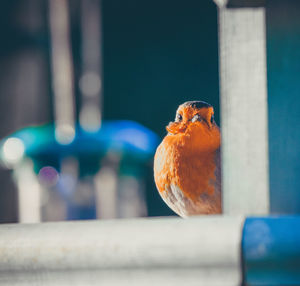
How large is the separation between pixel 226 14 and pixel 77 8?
4842mm

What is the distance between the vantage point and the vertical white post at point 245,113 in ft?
1.82

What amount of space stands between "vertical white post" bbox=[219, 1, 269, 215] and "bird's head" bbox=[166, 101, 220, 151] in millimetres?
274

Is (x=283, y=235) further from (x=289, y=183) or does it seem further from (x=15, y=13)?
(x=15, y=13)

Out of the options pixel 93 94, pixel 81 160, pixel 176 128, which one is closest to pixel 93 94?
pixel 93 94

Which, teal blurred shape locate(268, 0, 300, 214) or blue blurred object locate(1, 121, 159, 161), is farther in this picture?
blue blurred object locate(1, 121, 159, 161)

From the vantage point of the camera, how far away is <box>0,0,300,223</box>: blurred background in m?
3.76

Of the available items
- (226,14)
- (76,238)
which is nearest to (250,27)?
(226,14)

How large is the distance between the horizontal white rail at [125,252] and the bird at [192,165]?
0.29 metres

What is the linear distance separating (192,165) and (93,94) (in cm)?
405

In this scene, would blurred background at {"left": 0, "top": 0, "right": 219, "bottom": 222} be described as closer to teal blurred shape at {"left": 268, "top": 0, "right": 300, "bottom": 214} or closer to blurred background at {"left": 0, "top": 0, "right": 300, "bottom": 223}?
blurred background at {"left": 0, "top": 0, "right": 300, "bottom": 223}

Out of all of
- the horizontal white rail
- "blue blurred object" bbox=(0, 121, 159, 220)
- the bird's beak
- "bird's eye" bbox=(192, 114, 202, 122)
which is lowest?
"blue blurred object" bbox=(0, 121, 159, 220)

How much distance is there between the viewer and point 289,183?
0.56 m

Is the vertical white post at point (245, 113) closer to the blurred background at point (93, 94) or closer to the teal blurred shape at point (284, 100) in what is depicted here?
the teal blurred shape at point (284, 100)

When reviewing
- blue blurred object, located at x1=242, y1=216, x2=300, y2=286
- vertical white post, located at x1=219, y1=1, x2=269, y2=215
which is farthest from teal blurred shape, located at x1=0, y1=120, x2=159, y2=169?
blue blurred object, located at x1=242, y1=216, x2=300, y2=286
